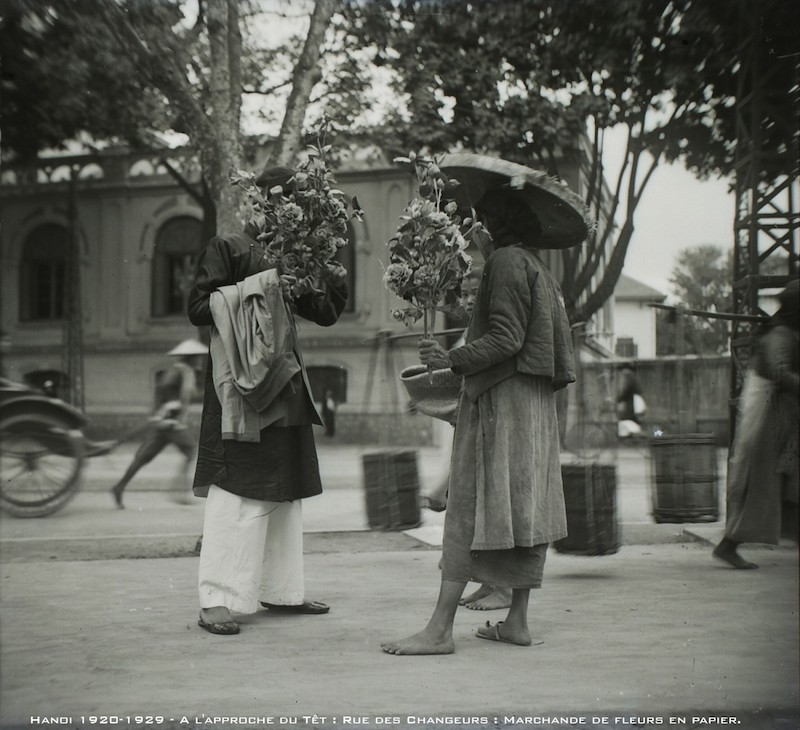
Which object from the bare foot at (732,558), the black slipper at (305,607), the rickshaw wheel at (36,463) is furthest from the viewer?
the rickshaw wheel at (36,463)

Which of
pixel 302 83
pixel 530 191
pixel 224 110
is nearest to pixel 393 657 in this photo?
pixel 530 191

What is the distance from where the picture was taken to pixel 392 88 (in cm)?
1093

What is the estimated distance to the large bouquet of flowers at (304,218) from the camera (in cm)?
379

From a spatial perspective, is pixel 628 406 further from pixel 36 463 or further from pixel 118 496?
pixel 36 463

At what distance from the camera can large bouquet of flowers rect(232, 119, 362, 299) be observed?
379cm

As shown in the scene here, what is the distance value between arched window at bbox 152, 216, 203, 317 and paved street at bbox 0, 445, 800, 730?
43.8 ft

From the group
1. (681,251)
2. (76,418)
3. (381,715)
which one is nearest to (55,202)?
(76,418)

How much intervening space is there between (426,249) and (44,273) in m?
17.4

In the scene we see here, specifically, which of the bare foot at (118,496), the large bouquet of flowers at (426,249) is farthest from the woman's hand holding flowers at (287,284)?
the bare foot at (118,496)

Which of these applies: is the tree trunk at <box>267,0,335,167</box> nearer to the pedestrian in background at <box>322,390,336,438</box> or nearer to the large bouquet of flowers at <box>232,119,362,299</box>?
the large bouquet of flowers at <box>232,119,362,299</box>

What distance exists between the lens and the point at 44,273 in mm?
19281

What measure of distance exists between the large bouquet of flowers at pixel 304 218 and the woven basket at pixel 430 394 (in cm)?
76

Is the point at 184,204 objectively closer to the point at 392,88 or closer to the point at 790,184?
the point at 392,88

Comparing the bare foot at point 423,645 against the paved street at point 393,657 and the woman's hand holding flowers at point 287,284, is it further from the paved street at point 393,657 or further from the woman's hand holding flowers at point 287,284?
the woman's hand holding flowers at point 287,284
